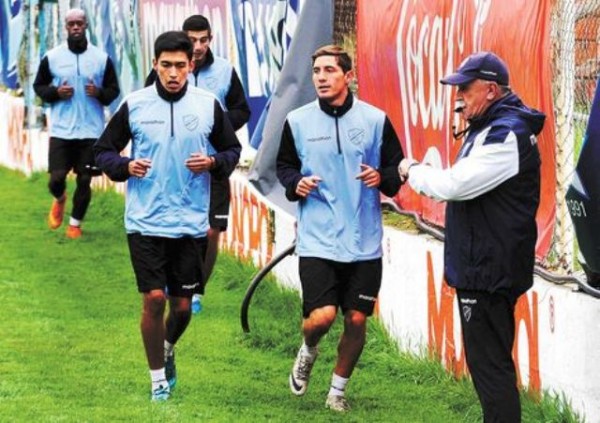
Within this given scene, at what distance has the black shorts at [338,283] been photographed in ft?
34.9

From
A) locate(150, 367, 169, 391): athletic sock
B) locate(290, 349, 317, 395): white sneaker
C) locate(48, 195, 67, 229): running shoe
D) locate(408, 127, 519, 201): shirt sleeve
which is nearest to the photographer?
locate(408, 127, 519, 201): shirt sleeve

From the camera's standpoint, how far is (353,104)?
35.2ft

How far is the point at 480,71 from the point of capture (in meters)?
8.59

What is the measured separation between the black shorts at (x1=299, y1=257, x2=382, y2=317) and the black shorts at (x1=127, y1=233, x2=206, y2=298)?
0.69m

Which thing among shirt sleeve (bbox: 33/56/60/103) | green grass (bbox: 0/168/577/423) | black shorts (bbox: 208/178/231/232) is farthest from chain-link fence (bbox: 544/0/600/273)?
shirt sleeve (bbox: 33/56/60/103)

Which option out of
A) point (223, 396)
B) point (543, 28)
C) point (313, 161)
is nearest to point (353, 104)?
point (313, 161)

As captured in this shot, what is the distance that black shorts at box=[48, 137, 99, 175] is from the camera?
18641 mm

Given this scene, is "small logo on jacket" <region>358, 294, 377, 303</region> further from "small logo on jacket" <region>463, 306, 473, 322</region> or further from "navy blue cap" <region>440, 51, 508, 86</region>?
"navy blue cap" <region>440, 51, 508, 86</region>

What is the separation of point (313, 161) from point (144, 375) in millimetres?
2088

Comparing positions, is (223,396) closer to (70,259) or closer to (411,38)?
(411,38)

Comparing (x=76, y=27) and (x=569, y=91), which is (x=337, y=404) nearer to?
(x=569, y=91)

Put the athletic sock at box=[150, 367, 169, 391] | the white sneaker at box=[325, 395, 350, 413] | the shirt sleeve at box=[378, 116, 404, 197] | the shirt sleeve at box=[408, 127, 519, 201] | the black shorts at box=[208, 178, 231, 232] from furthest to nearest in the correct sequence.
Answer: the black shorts at box=[208, 178, 231, 232] < the athletic sock at box=[150, 367, 169, 391] < the white sneaker at box=[325, 395, 350, 413] < the shirt sleeve at box=[378, 116, 404, 197] < the shirt sleeve at box=[408, 127, 519, 201]

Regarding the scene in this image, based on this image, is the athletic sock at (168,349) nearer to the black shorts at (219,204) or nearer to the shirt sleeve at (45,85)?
the black shorts at (219,204)

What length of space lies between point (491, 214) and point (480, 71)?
0.67 m
